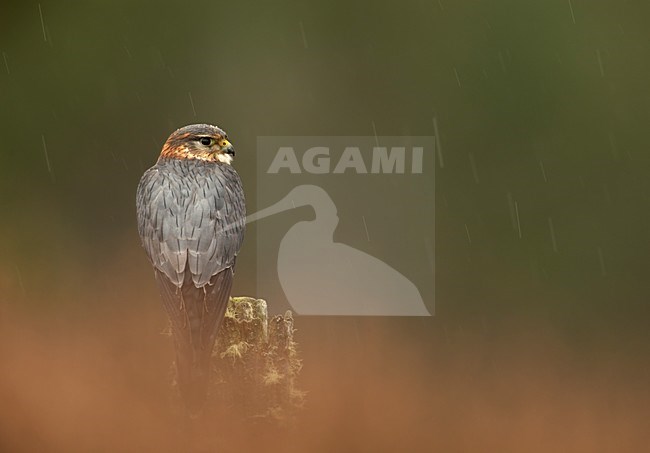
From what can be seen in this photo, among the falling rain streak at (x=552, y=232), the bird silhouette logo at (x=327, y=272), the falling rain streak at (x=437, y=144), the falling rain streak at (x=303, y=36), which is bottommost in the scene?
the bird silhouette logo at (x=327, y=272)

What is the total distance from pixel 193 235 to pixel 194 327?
0.29 metres

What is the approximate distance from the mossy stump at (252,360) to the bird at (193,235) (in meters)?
0.05

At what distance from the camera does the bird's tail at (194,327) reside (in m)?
2.26

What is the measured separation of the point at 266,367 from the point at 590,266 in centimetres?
194

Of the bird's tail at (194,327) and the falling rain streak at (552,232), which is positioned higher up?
the falling rain streak at (552,232)

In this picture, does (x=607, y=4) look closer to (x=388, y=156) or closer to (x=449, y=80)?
(x=449, y=80)

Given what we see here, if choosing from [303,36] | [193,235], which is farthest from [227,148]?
[303,36]

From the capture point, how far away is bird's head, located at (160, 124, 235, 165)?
2.49 meters

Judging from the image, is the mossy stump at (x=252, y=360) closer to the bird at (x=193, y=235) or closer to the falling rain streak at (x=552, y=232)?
the bird at (x=193, y=235)

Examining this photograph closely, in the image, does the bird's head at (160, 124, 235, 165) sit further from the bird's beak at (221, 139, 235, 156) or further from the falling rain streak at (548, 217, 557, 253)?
the falling rain streak at (548, 217, 557, 253)

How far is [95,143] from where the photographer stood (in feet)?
10.1

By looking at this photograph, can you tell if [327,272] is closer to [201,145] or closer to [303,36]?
[201,145]

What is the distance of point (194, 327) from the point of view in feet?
7.45

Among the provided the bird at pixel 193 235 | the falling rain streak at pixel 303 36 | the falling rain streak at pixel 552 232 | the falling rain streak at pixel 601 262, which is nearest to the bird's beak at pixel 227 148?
the bird at pixel 193 235
